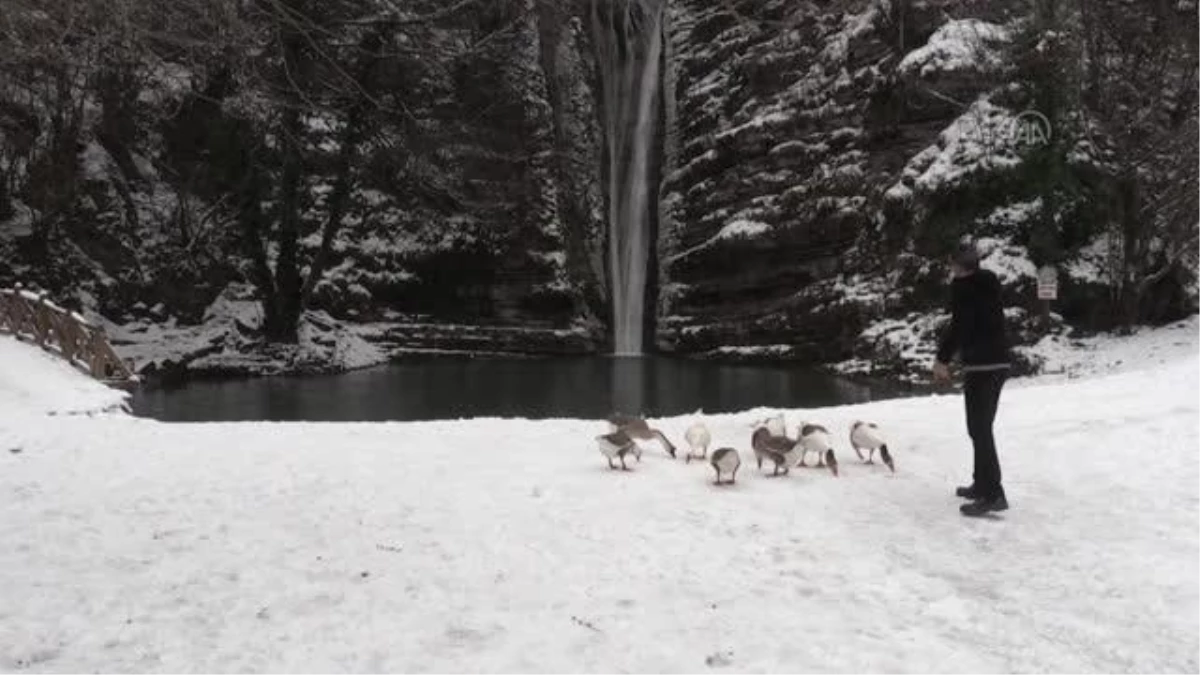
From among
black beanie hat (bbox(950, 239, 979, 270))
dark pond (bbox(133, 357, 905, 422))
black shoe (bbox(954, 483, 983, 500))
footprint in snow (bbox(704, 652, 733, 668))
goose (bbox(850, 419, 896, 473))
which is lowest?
footprint in snow (bbox(704, 652, 733, 668))

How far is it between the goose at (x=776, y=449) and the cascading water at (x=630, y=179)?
23478 mm

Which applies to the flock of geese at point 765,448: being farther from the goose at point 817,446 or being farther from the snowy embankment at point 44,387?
the snowy embankment at point 44,387

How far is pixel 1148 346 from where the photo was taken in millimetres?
20484

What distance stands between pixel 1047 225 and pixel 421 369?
1637 cm

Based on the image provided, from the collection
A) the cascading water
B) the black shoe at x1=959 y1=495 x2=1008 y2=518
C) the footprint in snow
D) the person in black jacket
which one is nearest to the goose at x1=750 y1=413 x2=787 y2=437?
the person in black jacket

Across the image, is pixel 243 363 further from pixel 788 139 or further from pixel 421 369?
pixel 788 139

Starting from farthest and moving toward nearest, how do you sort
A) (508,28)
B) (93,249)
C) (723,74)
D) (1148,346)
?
(723,74) → (93,249) → (1148,346) → (508,28)

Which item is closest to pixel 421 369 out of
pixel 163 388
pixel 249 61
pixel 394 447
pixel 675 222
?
pixel 163 388

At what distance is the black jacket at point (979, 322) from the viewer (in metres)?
6.79

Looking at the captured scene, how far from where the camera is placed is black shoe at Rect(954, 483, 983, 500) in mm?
6773

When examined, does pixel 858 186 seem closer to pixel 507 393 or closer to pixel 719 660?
pixel 507 393

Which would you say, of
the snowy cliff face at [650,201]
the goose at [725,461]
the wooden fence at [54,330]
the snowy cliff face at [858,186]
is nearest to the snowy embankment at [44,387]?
the wooden fence at [54,330]

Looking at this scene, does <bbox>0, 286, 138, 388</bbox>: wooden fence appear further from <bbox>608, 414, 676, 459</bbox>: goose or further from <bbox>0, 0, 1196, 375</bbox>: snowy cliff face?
<bbox>608, 414, 676, 459</bbox>: goose

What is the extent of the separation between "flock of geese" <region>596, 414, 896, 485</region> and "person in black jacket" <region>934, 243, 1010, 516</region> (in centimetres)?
129
